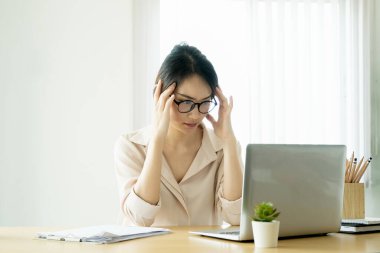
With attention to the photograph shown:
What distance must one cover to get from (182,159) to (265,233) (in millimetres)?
962

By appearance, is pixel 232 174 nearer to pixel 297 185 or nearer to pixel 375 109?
A: pixel 297 185

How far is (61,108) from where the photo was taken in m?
3.80

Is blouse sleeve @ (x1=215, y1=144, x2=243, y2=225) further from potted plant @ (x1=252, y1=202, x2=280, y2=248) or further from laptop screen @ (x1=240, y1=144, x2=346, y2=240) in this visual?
potted plant @ (x1=252, y1=202, x2=280, y2=248)

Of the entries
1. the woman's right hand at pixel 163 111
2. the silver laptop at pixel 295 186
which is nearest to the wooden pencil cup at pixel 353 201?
the woman's right hand at pixel 163 111

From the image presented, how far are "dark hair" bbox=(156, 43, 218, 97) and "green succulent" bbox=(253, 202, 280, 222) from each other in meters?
0.89

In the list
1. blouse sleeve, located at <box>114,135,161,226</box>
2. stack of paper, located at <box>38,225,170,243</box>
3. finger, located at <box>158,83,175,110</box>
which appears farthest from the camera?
finger, located at <box>158,83,175,110</box>

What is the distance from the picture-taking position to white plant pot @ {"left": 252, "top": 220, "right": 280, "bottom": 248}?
145 cm

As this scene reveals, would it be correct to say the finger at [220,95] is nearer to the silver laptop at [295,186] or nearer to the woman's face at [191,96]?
the woman's face at [191,96]

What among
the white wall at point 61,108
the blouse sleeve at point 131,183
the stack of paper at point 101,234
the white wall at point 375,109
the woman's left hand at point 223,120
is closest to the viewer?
the stack of paper at point 101,234

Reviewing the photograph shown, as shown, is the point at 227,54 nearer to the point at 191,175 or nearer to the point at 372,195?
the point at 372,195

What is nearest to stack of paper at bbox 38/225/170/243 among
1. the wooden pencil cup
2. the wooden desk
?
the wooden desk

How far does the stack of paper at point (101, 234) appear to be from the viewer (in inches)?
62.7

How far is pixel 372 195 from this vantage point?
13.7 feet

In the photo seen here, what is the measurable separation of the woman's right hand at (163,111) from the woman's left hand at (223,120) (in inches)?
7.7
